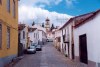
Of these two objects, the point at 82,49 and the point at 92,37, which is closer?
the point at 92,37

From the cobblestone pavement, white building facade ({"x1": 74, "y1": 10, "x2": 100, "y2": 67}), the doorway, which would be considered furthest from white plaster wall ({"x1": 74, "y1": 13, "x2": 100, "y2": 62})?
the cobblestone pavement

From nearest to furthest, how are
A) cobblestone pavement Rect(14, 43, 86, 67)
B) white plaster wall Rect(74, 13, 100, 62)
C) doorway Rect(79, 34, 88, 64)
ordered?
white plaster wall Rect(74, 13, 100, 62), doorway Rect(79, 34, 88, 64), cobblestone pavement Rect(14, 43, 86, 67)

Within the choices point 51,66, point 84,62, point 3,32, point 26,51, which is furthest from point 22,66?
point 26,51

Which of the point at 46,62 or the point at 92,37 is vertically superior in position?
the point at 92,37

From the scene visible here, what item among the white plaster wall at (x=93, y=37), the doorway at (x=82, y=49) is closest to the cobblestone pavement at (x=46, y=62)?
the doorway at (x=82, y=49)

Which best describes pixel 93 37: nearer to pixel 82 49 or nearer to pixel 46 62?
pixel 82 49

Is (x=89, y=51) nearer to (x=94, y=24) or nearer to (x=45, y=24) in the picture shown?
(x=94, y=24)

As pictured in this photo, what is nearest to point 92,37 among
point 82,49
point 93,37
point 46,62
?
point 93,37

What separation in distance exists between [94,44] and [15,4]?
13185 millimetres

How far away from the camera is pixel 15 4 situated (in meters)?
28.0

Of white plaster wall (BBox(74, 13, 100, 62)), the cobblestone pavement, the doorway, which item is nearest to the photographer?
white plaster wall (BBox(74, 13, 100, 62))

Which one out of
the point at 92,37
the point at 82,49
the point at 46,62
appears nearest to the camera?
the point at 92,37

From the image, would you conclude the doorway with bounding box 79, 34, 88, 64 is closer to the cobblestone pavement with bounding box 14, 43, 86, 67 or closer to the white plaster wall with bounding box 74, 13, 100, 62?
the cobblestone pavement with bounding box 14, 43, 86, 67

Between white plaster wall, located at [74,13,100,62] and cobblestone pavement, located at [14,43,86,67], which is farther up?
white plaster wall, located at [74,13,100,62]
